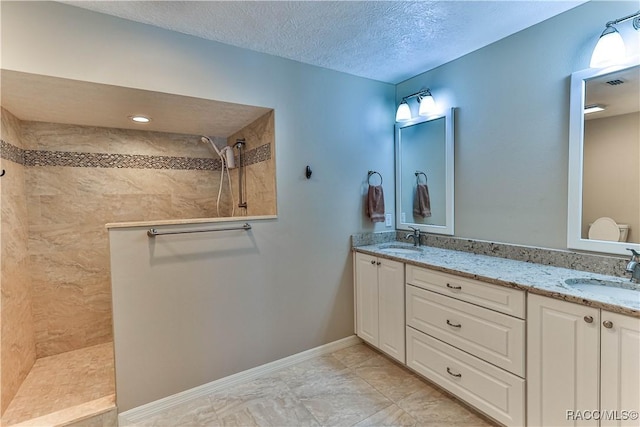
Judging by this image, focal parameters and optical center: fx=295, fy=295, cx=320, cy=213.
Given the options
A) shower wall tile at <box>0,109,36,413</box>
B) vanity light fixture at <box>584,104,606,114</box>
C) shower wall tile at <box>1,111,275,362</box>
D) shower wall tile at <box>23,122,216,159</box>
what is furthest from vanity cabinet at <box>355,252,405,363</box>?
shower wall tile at <box>0,109,36,413</box>

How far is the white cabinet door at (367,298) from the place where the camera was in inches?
96.8

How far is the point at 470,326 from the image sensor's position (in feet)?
5.77

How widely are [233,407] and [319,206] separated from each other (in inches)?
61.5

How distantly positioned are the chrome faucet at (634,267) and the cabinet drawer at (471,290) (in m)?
0.53

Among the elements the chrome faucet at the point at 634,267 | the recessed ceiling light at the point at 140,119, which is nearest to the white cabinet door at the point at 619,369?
the chrome faucet at the point at 634,267

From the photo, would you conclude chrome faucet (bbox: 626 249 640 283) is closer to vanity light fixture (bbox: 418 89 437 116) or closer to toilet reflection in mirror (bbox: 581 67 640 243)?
toilet reflection in mirror (bbox: 581 67 640 243)

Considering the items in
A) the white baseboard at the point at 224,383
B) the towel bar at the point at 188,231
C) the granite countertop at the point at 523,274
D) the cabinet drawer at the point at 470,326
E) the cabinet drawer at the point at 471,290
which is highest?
the towel bar at the point at 188,231

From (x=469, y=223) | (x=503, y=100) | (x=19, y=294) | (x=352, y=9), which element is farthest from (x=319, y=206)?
(x=19, y=294)

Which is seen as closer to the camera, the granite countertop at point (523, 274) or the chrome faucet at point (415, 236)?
the granite countertop at point (523, 274)

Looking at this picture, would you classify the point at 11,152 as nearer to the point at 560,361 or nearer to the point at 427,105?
the point at 427,105

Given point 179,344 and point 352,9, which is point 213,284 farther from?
point 352,9

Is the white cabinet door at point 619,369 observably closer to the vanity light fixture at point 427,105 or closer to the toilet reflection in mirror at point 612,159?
the toilet reflection in mirror at point 612,159

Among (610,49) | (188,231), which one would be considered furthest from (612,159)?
(188,231)

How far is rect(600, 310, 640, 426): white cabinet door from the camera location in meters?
1.18
